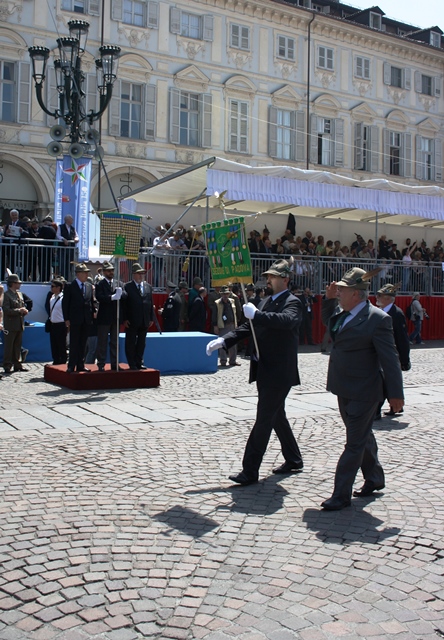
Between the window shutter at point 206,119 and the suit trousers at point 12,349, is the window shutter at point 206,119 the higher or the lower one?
the higher one

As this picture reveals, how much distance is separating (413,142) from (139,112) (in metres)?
14.5

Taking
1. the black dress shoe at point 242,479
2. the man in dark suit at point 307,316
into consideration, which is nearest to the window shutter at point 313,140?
the man in dark suit at point 307,316

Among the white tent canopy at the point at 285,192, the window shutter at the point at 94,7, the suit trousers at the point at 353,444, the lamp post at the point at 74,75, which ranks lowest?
the suit trousers at the point at 353,444

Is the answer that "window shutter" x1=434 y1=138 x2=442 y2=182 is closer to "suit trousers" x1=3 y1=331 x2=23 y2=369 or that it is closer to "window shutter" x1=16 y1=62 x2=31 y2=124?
"window shutter" x1=16 y1=62 x2=31 y2=124

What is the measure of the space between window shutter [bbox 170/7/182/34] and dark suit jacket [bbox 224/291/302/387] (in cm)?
2488

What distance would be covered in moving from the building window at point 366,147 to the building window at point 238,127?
6.04 meters

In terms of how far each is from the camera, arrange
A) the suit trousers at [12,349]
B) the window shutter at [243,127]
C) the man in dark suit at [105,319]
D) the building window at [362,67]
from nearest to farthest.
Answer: the man in dark suit at [105,319] → the suit trousers at [12,349] → the window shutter at [243,127] → the building window at [362,67]

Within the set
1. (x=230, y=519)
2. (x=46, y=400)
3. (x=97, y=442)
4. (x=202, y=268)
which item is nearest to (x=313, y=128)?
(x=202, y=268)

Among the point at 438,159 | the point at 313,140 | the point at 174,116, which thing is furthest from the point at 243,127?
the point at 438,159

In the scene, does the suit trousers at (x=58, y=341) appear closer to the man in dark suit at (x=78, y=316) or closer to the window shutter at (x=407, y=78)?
the man in dark suit at (x=78, y=316)

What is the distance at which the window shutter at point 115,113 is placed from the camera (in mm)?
27469

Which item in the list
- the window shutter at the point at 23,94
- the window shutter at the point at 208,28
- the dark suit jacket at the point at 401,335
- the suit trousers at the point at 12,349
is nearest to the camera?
the dark suit jacket at the point at 401,335

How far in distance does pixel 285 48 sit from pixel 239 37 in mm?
2455

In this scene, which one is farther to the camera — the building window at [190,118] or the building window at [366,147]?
the building window at [366,147]
